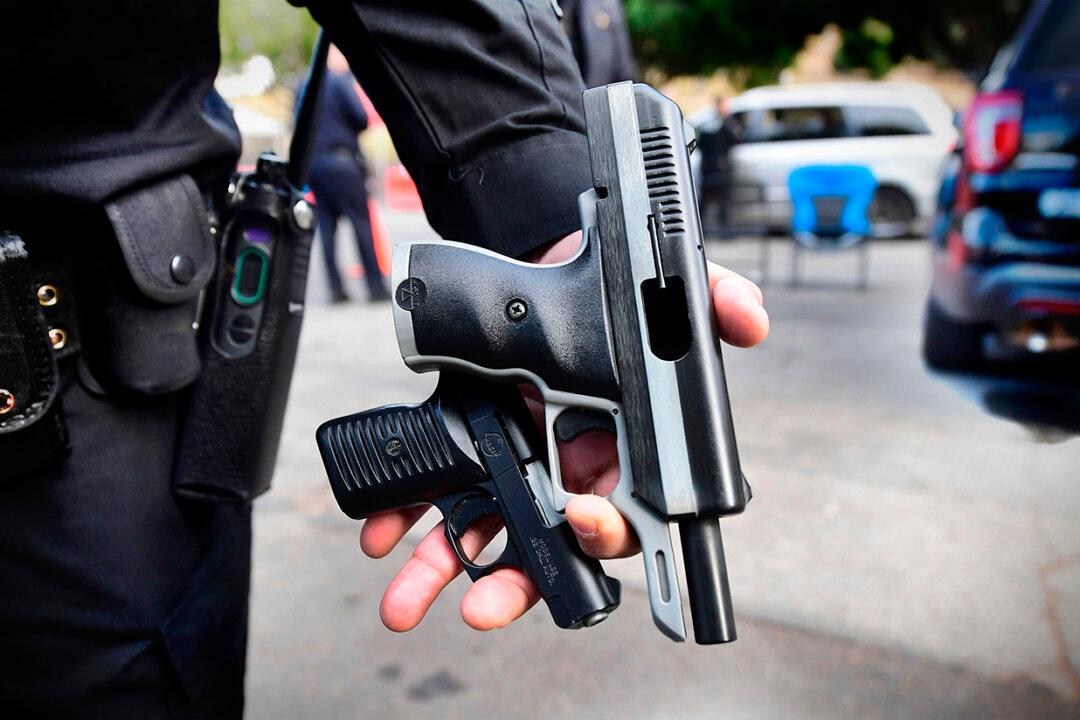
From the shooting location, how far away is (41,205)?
851 millimetres

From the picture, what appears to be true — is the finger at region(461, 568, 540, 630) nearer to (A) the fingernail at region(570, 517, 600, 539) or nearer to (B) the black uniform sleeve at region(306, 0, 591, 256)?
(A) the fingernail at region(570, 517, 600, 539)

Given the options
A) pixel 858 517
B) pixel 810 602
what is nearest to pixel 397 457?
pixel 810 602

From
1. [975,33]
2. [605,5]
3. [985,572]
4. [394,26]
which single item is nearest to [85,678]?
[394,26]

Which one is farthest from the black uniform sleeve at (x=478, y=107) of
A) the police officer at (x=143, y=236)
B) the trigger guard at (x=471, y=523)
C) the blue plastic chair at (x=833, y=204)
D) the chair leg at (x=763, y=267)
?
the chair leg at (x=763, y=267)

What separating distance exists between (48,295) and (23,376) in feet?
0.28

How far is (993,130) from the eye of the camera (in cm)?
334

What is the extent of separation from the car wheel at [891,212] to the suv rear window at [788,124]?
0.81 m

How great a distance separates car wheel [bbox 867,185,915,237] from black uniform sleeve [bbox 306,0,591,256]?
9.60 m

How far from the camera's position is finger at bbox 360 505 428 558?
0.95 m

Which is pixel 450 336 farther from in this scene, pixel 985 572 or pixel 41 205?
pixel 985 572

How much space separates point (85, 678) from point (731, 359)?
13.2 ft

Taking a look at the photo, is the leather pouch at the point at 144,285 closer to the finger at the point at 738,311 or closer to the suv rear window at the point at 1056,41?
the finger at the point at 738,311

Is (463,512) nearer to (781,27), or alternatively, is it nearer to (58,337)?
(58,337)

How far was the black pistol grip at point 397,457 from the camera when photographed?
91 centimetres
